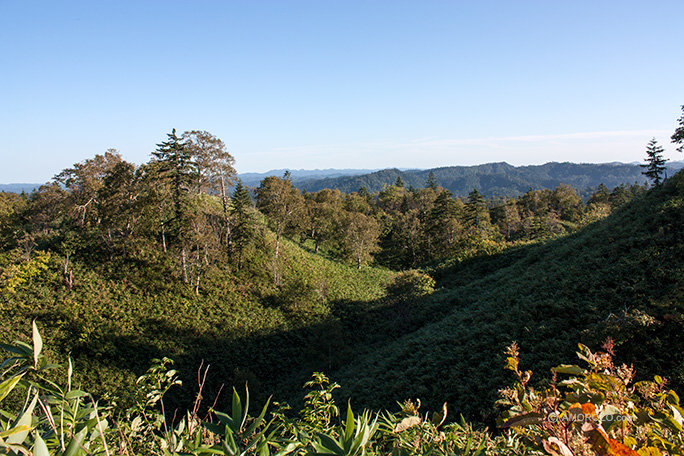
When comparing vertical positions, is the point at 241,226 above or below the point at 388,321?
above

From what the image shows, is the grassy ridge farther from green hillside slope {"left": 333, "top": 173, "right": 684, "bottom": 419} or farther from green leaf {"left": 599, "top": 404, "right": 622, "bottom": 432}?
green leaf {"left": 599, "top": 404, "right": 622, "bottom": 432}

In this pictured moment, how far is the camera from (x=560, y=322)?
502 inches

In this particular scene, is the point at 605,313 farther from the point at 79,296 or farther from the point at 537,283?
the point at 79,296

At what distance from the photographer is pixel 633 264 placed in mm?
14133

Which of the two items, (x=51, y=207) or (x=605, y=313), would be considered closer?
(x=605, y=313)

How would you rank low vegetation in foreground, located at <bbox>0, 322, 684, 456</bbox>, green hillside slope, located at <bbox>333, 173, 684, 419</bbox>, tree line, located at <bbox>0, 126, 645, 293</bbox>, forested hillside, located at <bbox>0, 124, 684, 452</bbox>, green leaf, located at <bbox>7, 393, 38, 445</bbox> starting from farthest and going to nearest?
1. tree line, located at <bbox>0, 126, 645, 293</bbox>
2. forested hillside, located at <bbox>0, 124, 684, 452</bbox>
3. green hillside slope, located at <bbox>333, 173, 684, 419</bbox>
4. low vegetation in foreground, located at <bbox>0, 322, 684, 456</bbox>
5. green leaf, located at <bbox>7, 393, 38, 445</bbox>

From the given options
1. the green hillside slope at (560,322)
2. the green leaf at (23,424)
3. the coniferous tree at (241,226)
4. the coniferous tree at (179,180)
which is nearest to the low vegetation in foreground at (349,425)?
the green leaf at (23,424)

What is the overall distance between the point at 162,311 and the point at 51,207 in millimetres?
18239

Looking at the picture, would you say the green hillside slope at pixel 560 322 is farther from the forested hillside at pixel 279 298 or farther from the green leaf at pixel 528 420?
the green leaf at pixel 528 420

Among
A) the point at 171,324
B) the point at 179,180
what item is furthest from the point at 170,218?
the point at 171,324

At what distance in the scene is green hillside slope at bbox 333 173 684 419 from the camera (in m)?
10.1

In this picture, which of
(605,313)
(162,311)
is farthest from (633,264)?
(162,311)

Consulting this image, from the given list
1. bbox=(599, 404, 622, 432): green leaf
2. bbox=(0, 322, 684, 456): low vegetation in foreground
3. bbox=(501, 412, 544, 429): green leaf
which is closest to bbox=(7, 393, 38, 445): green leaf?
bbox=(0, 322, 684, 456): low vegetation in foreground

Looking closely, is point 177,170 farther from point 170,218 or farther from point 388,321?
point 388,321
